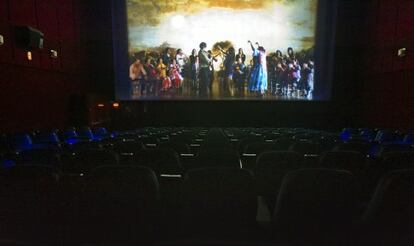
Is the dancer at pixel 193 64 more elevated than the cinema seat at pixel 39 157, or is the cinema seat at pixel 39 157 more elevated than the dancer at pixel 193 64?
the dancer at pixel 193 64

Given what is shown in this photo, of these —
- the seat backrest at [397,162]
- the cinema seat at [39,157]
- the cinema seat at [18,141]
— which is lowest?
the cinema seat at [18,141]

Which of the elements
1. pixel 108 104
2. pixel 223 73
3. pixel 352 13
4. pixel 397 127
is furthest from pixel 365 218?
pixel 352 13

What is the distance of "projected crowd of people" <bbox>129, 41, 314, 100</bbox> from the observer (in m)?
16.8

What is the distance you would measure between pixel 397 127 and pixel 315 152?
9631 millimetres

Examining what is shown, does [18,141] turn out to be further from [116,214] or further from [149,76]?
[149,76]

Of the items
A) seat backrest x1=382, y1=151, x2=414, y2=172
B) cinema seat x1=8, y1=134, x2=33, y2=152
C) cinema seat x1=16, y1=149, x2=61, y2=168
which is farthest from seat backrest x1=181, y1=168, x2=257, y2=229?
cinema seat x1=8, y1=134, x2=33, y2=152

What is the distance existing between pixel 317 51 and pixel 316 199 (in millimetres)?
16384

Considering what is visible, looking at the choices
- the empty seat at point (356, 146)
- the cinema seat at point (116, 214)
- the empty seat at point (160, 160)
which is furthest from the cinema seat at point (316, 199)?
Result: the empty seat at point (356, 146)

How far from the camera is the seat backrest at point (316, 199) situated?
2.10 meters

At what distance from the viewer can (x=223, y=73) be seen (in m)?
17.0

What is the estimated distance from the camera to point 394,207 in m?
1.97

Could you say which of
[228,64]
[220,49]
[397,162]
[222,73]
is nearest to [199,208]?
[397,162]

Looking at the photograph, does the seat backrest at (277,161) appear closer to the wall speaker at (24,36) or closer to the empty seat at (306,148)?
the empty seat at (306,148)

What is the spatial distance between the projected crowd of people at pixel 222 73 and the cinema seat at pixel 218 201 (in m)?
15.0
